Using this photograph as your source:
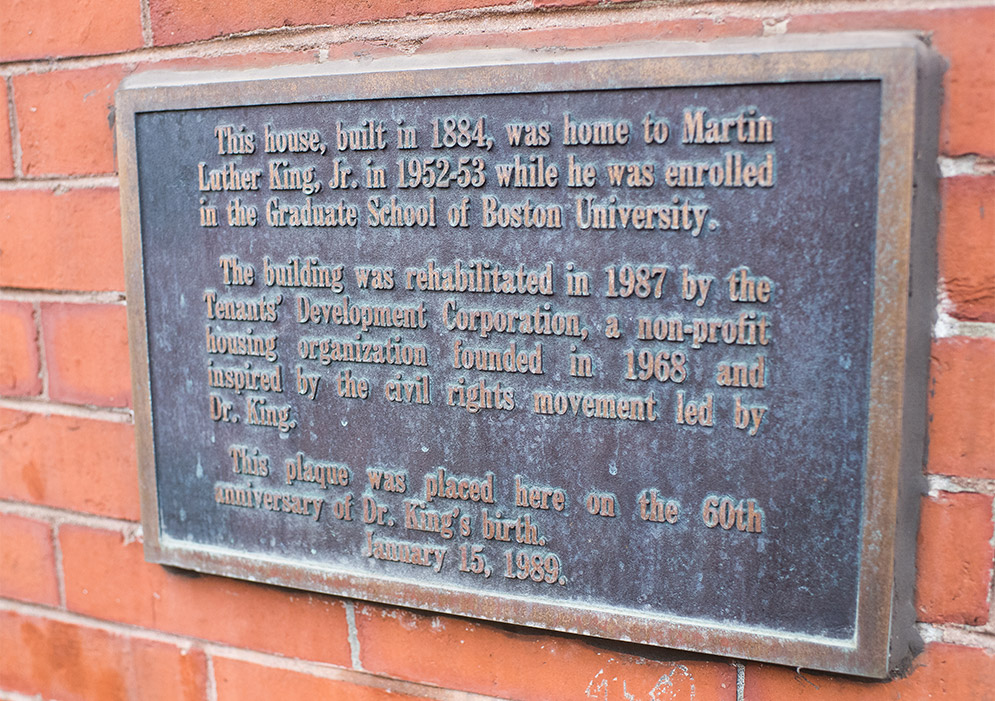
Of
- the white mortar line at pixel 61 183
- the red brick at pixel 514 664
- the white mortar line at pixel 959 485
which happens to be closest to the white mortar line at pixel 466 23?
the white mortar line at pixel 61 183

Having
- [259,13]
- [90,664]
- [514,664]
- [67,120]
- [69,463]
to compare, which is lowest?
[90,664]

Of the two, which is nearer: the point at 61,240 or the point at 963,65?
the point at 963,65

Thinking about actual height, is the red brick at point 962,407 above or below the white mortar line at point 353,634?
above

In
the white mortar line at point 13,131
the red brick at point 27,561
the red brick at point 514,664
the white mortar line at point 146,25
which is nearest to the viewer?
the red brick at point 514,664

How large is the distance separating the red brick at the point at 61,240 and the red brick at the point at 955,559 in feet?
4.09

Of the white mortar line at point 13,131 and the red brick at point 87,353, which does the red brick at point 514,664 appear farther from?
the white mortar line at point 13,131

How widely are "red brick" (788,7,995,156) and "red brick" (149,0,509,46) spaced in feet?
1.64

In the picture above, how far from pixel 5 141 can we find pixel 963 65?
145 centimetres

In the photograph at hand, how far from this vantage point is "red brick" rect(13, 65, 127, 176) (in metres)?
1.29

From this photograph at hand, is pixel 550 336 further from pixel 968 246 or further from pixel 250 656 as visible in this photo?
pixel 250 656

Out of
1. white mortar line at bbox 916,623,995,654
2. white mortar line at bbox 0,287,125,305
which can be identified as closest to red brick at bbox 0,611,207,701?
white mortar line at bbox 0,287,125,305

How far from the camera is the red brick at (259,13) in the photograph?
111 cm

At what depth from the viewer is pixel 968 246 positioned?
93 cm

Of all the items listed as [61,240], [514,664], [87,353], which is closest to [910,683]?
[514,664]
